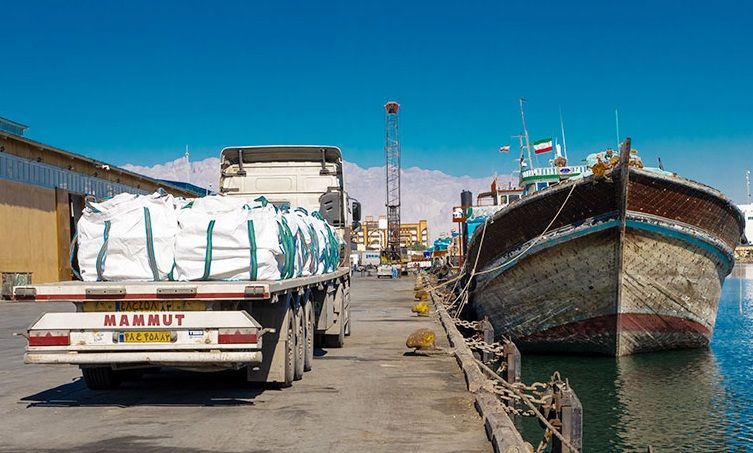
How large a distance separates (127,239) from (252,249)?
1.43m

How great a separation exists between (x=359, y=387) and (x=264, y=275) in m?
2.40

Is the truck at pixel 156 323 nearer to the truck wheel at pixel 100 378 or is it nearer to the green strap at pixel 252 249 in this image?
the green strap at pixel 252 249

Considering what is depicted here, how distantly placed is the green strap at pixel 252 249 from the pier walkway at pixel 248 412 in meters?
1.51

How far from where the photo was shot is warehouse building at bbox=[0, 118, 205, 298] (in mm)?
35125

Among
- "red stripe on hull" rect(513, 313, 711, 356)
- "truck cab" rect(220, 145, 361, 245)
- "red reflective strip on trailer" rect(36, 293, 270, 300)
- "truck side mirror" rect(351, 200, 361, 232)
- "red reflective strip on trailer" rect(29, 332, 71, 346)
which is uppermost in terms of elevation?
"truck cab" rect(220, 145, 361, 245)

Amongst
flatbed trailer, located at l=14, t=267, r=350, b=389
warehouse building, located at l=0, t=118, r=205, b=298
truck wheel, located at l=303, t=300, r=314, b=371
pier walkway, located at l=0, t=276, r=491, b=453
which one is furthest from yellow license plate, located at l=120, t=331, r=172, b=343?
warehouse building, located at l=0, t=118, r=205, b=298

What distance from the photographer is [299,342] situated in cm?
1047

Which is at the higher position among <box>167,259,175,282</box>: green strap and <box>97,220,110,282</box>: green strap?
<box>97,220,110,282</box>: green strap

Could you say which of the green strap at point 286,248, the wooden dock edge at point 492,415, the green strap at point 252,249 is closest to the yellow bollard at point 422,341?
the wooden dock edge at point 492,415

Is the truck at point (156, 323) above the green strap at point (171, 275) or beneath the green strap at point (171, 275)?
beneath

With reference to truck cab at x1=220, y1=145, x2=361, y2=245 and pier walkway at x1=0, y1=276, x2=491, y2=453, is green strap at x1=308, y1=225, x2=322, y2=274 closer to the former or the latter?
pier walkway at x1=0, y1=276, x2=491, y2=453

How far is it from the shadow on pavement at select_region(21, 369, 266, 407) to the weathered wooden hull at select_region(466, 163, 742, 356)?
9.56 meters

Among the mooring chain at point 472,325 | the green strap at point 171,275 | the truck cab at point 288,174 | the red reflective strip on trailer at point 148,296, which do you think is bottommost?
the mooring chain at point 472,325

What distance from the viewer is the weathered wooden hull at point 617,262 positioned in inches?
675
